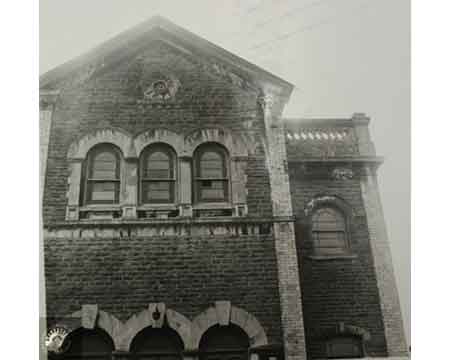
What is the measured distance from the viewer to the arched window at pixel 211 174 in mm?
5551

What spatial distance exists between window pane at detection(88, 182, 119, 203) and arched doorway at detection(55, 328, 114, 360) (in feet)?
4.25

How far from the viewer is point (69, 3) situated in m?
5.19

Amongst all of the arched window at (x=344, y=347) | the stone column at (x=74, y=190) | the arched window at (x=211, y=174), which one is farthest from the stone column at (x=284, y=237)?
the stone column at (x=74, y=190)

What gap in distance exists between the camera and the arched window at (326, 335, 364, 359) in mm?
5297

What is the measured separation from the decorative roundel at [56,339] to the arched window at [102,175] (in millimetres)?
1284

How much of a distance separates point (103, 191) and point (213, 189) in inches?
44.9

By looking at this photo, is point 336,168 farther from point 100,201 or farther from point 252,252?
point 100,201

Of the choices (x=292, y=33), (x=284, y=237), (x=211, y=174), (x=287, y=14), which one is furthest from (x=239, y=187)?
(x=287, y=14)

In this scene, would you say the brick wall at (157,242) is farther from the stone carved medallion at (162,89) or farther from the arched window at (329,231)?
the arched window at (329,231)

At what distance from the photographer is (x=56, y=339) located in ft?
15.7

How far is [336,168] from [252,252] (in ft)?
4.63

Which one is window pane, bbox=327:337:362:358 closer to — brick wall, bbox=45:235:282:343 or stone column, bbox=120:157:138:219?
brick wall, bbox=45:235:282:343
